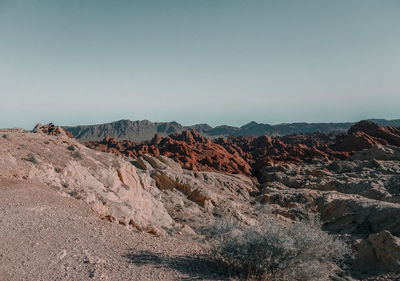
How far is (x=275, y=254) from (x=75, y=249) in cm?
427

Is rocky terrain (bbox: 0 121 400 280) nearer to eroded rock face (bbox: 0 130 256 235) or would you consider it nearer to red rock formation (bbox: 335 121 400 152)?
Answer: eroded rock face (bbox: 0 130 256 235)

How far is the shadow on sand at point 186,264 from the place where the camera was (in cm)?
586

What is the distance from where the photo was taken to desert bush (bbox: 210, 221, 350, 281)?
585 centimetres

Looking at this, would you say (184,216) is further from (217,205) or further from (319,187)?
(319,187)

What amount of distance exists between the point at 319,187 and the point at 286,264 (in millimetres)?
33533

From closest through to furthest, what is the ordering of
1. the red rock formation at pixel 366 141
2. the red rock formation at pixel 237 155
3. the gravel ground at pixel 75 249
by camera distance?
the gravel ground at pixel 75 249 < the red rock formation at pixel 237 155 < the red rock formation at pixel 366 141

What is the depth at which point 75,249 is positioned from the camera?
19.5 ft

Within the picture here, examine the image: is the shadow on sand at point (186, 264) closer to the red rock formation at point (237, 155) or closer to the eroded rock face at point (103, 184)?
the eroded rock face at point (103, 184)

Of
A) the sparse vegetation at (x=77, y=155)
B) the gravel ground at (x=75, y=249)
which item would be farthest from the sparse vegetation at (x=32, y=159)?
the sparse vegetation at (x=77, y=155)

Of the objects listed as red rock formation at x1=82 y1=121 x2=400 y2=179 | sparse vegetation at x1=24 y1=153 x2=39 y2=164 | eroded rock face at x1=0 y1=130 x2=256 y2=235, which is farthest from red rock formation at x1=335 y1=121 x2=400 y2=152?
sparse vegetation at x1=24 y1=153 x2=39 y2=164

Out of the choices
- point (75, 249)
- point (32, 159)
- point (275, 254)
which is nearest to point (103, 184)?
point (32, 159)

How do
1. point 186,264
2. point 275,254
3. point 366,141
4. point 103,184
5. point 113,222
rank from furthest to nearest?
1. point 366,141
2. point 103,184
3. point 113,222
4. point 186,264
5. point 275,254

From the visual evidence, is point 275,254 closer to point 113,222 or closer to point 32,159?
point 113,222

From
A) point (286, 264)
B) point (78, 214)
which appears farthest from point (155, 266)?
point (78, 214)
